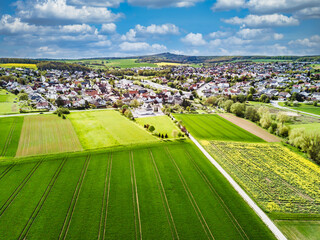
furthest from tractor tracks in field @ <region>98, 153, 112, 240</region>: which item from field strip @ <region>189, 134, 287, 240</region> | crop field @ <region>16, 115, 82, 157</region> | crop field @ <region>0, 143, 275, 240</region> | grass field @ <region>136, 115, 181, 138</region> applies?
grass field @ <region>136, 115, 181, 138</region>

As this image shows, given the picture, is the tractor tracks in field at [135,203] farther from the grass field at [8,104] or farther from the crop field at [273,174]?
the grass field at [8,104]

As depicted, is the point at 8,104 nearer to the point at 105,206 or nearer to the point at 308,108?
the point at 105,206

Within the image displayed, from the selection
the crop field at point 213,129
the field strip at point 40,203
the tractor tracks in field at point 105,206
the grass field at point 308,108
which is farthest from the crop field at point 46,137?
the grass field at point 308,108

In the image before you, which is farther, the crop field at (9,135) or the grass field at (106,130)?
the grass field at (106,130)

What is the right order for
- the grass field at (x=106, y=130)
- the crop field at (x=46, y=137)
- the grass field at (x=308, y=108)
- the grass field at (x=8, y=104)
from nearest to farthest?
1. the crop field at (x=46, y=137)
2. the grass field at (x=106, y=130)
3. the grass field at (x=8, y=104)
4. the grass field at (x=308, y=108)

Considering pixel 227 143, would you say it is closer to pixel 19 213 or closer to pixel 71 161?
pixel 71 161
